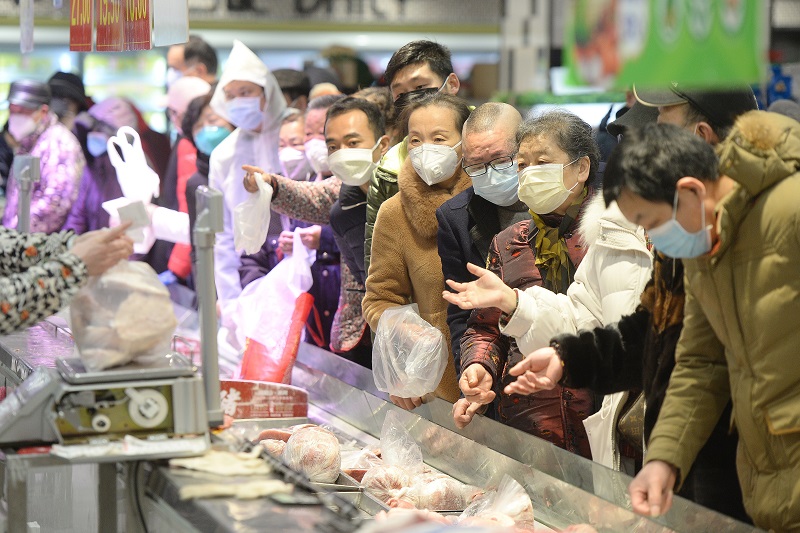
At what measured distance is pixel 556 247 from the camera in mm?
3561

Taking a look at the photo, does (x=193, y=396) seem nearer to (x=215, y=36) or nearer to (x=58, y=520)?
(x=58, y=520)

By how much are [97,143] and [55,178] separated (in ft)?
1.23

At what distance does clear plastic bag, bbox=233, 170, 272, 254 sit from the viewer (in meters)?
4.89

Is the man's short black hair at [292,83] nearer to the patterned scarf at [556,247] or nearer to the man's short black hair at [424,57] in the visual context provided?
the man's short black hair at [424,57]

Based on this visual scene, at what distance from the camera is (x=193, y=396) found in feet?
8.41

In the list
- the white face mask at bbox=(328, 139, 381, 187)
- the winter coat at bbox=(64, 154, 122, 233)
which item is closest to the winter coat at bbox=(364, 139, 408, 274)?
the white face mask at bbox=(328, 139, 381, 187)

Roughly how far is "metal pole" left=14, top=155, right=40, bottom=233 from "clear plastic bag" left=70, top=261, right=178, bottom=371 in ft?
4.94

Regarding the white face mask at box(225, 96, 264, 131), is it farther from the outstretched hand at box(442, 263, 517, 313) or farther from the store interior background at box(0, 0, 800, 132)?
the store interior background at box(0, 0, 800, 132)

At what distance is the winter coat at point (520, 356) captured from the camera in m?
3.56

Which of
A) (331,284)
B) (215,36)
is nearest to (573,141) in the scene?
(331,284)

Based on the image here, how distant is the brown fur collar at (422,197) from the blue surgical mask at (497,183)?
12.7 inches

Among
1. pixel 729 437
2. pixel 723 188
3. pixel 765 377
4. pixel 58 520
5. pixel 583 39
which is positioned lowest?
pixel 58 520

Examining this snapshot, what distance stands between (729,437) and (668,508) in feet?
0.84

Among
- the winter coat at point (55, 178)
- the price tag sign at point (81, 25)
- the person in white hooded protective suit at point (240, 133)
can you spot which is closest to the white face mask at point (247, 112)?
the person in white hooded protective suit at point (240, 133)
